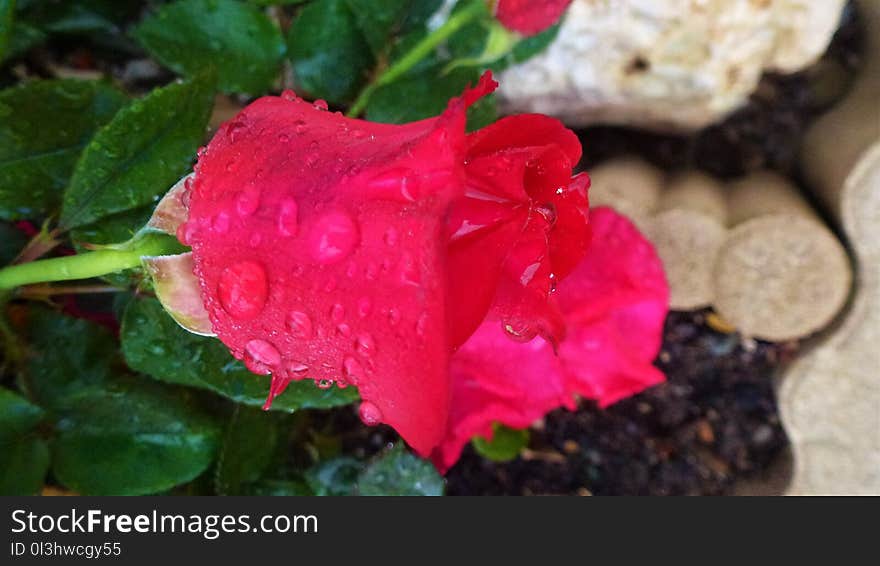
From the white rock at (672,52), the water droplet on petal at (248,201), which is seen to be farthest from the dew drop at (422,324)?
the white rock at (672,52)

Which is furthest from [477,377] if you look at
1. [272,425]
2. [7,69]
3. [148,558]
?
[7,69]

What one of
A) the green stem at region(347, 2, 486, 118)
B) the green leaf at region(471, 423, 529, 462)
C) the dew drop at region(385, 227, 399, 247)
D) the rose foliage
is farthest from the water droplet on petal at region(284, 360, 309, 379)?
the green leaf at region(471, 423, 529, 462)

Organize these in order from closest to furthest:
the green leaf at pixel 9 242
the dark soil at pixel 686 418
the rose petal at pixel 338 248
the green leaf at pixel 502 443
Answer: the rose petal at pixel 338 248
the green leaf at pixel 9 242
the green leaf at pixel 502 443
the dark soil at pixel 686 418

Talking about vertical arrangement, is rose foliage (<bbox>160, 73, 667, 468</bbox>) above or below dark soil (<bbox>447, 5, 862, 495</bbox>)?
above

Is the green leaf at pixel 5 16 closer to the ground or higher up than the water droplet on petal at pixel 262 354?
higher up

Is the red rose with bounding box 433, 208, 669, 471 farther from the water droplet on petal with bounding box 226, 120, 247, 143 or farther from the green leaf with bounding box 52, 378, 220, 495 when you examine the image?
the water droplet on petal with bounding box 226, 120, 247, 143

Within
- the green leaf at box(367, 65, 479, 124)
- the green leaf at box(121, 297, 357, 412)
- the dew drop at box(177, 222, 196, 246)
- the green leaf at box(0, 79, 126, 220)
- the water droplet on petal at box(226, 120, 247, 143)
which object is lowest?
the green leaf at box(121, 297, 357, 412)

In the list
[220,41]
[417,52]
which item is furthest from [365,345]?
[220,41]

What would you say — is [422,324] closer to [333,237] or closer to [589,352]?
[333,237]

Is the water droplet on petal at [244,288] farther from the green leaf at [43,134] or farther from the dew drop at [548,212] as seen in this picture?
the green leaf at [43,134]
